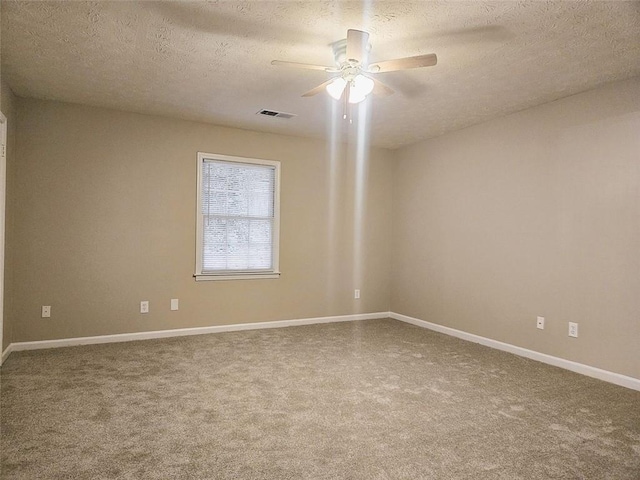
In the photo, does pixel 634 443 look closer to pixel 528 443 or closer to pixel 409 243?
pixel 528 443

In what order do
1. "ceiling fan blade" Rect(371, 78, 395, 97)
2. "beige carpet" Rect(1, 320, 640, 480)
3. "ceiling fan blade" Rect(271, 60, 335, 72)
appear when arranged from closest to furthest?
"beige carpet" Rect(1, 320, 640, 480) → "ceiling fan blade" Rect(271, 60, 335, 72) → "ceiling fan blade" Rect(371, 78, 395, 97)

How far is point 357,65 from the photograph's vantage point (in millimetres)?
2762

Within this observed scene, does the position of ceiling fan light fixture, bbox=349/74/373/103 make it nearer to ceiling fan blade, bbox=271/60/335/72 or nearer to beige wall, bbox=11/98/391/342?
ceiling fan blade, bbox=271/60/335/72

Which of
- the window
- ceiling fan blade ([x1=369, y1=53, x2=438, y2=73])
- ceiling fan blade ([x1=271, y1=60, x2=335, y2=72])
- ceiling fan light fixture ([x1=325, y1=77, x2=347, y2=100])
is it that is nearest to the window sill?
the window

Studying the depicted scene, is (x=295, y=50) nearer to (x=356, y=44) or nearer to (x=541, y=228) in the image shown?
(x=356, y=44)

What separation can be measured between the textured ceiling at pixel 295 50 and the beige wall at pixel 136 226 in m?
0.47

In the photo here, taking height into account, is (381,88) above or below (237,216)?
above

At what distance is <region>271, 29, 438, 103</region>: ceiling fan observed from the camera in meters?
2.54

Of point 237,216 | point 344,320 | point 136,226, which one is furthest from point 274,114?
point 344,320

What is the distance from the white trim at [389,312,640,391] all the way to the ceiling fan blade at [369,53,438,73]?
2882mm

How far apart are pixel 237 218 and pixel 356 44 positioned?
3008mm

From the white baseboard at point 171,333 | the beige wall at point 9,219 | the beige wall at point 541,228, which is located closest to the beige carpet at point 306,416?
the white baseboard at point 171,333

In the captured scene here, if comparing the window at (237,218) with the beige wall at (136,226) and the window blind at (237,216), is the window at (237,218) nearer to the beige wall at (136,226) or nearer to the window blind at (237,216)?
the window blind at (237,216)

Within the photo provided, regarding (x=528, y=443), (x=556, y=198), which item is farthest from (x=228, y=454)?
(x=556, y=198)
